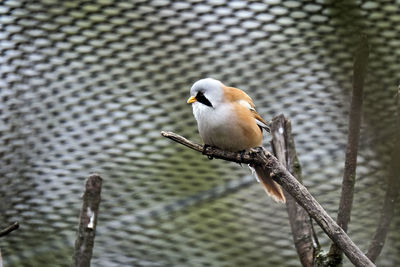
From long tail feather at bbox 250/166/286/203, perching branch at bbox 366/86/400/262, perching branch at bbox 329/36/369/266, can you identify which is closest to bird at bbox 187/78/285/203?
long tail feather at bbox 250/166/286/203

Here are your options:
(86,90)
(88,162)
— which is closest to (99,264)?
→ (88,162)

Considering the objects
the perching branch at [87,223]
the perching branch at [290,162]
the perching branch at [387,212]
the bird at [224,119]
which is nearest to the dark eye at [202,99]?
the bird at [224,119]

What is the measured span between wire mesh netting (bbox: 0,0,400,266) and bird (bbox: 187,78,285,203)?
2.09 feet

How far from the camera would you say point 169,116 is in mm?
2439

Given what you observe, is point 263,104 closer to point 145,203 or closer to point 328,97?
point 328,97

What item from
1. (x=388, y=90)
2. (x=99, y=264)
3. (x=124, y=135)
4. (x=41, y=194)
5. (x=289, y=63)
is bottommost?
(x=99, y=264)

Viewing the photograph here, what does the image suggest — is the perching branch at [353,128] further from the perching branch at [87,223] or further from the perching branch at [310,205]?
the perching branch at [87,223]

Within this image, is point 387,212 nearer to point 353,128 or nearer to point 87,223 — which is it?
point 353,128

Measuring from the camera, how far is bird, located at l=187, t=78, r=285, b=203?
1581mm

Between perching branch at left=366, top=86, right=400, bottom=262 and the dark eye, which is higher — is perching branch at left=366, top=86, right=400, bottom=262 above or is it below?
below

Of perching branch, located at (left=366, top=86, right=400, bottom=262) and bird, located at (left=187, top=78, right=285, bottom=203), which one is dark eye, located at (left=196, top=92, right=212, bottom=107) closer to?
bird, located at (left=187, top=78, right=285, bottom=203)

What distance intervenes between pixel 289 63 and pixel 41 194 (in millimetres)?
1250

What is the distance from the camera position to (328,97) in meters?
2.43

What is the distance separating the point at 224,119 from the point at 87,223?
0.47 metres
